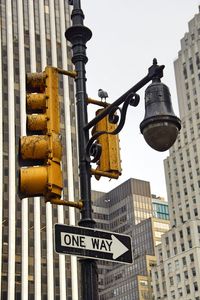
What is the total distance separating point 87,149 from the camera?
9750 mm

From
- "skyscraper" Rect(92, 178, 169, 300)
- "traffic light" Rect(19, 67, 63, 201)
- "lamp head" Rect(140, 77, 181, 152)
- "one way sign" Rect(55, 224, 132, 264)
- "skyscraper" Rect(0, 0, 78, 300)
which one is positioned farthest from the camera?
"skyscraper" Rect(92, 178, 169, 300)

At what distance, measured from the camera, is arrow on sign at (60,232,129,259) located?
9016 millimetres

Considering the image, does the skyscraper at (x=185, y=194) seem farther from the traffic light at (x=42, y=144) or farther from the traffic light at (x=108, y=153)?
the traffic light at (x=42, y=144)

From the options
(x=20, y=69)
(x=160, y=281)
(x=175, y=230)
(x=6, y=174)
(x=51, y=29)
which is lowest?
(x=160, y=281)

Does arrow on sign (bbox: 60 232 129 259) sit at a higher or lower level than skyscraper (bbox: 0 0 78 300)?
lower

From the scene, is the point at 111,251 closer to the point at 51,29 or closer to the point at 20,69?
the point at 20,69

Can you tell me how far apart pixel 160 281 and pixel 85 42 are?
→ 118540 millimetres

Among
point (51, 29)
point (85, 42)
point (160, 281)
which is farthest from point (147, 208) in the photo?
point (85, 42)

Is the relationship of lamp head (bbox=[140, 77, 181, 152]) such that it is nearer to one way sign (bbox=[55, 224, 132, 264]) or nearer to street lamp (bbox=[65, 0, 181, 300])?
street lamp (bbox=[65, 0, 181, 300])

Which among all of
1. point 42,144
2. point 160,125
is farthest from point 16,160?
point 160,125

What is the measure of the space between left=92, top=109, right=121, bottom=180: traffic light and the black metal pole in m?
0.21

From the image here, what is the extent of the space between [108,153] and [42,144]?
139 centimetres

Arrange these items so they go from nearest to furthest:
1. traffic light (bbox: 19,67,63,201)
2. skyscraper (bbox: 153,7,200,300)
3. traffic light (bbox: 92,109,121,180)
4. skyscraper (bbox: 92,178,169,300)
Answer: traffic light (bbox: 19,67,63,201)
traffic light (bbox: 92,109,121,180)
skyscraper (bbox: 153,7,200,300)
skyscraper (bbox: 92,178,169,300)

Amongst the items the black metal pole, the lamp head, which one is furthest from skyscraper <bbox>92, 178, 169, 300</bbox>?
the lamp head
